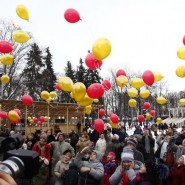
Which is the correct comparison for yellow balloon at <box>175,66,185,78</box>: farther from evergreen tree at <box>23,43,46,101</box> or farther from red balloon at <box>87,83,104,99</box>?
evergreen tree at <box>23,43,46,101</box>

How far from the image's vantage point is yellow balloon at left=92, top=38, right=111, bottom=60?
897 centimetres

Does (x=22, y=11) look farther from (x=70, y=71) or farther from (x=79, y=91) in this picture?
(x=70, y=71)

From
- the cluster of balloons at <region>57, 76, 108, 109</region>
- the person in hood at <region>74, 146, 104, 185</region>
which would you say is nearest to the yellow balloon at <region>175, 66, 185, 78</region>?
the cluster of balloons at <region>57, 76, 108, 109</region>

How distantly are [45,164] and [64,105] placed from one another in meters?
15.3

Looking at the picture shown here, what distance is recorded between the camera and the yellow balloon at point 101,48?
29.4 ft

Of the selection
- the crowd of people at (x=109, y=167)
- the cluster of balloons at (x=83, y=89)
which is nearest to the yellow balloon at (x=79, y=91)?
the cluster of balloons at (x=83, y=89)

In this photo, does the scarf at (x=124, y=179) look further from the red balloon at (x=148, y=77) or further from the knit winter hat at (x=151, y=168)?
the red balloon at (x=148, y=77)

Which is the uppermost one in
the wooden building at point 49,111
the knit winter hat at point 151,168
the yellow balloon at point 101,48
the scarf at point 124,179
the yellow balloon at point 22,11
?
the yellow balloon at point 22,11

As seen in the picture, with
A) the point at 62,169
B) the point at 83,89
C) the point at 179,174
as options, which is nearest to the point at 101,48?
the point at 83,89

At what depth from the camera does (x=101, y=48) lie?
353 inches

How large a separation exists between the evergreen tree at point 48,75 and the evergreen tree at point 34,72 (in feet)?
2.99

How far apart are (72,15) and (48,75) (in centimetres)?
4390

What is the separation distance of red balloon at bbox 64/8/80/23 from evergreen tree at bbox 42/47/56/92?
137ft

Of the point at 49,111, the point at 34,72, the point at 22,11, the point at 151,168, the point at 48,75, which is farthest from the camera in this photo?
the point at 48,75
